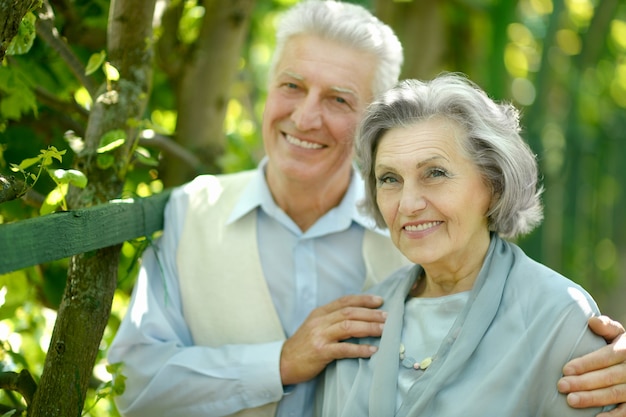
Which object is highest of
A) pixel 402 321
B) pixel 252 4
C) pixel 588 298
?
pixel 252 4

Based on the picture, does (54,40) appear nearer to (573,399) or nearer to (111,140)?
(111,140)

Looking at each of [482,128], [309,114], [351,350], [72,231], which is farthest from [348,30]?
[72,231]

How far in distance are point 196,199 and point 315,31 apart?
0.67 m

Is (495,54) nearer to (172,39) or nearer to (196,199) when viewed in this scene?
(172,39)

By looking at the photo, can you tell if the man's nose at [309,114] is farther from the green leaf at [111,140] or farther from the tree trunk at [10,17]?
the tree trunk at [10,17]

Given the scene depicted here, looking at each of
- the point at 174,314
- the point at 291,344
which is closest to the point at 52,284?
the point at 174,314

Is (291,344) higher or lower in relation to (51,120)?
lower

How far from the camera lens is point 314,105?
256cm

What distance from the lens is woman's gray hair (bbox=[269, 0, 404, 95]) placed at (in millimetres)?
2574

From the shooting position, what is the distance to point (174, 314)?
2.52 meters

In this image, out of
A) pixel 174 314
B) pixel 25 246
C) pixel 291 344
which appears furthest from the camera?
pixel 174 314

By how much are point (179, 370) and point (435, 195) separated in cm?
93

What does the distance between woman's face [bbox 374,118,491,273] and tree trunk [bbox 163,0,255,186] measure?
4.77ft

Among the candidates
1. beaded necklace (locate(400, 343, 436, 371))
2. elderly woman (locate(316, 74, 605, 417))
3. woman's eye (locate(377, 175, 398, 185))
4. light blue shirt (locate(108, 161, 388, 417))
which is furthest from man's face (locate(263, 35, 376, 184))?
beaded necklace (locate(400, 343, 436, 371))
